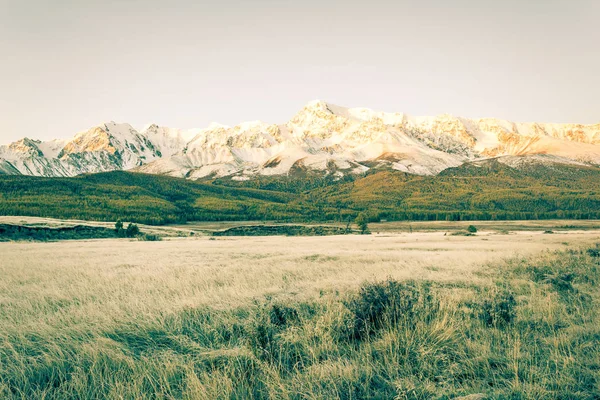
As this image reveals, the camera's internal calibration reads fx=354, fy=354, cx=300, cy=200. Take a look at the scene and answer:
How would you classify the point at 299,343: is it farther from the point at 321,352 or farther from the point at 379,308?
the point at 379,308

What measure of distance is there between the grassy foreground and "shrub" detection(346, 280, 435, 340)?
29 millimetres

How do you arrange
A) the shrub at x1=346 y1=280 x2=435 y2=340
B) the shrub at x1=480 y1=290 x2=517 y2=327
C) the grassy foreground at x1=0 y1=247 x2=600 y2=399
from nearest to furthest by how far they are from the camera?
the grassy foreground at x1=0 y1=247 x2=600 y2=399 < the shrub at x1=346 y1=280 x2=435 y2=340 < the shrub at x1=480 y1=290 x2=517 y2=327

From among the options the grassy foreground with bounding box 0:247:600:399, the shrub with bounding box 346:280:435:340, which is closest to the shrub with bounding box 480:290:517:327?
the grassy foreground with bounding box 0:247:600:399

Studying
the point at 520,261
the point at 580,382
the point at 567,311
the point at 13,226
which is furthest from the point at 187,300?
the point at 13,226

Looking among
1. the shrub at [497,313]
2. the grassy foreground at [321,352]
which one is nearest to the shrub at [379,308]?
the grassy foreground at [321,352]

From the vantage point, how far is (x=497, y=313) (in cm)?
759

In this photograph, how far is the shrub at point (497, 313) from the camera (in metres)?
7.36

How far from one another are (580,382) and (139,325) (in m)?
7.37

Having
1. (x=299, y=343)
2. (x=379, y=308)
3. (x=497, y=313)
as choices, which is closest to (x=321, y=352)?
(x=299, y=343)

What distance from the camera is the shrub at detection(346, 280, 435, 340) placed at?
22.6 ft

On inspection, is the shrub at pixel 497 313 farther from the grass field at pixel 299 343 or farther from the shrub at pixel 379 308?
the shrub at pixel 379 308

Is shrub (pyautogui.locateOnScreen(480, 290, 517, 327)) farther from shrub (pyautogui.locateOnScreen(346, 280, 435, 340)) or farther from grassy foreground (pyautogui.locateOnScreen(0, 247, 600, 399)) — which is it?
shrub (pyautogui.locateOnScreen(346, 280, 435, 340))

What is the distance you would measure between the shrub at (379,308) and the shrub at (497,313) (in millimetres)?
1180

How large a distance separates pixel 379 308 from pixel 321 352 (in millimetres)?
2158
